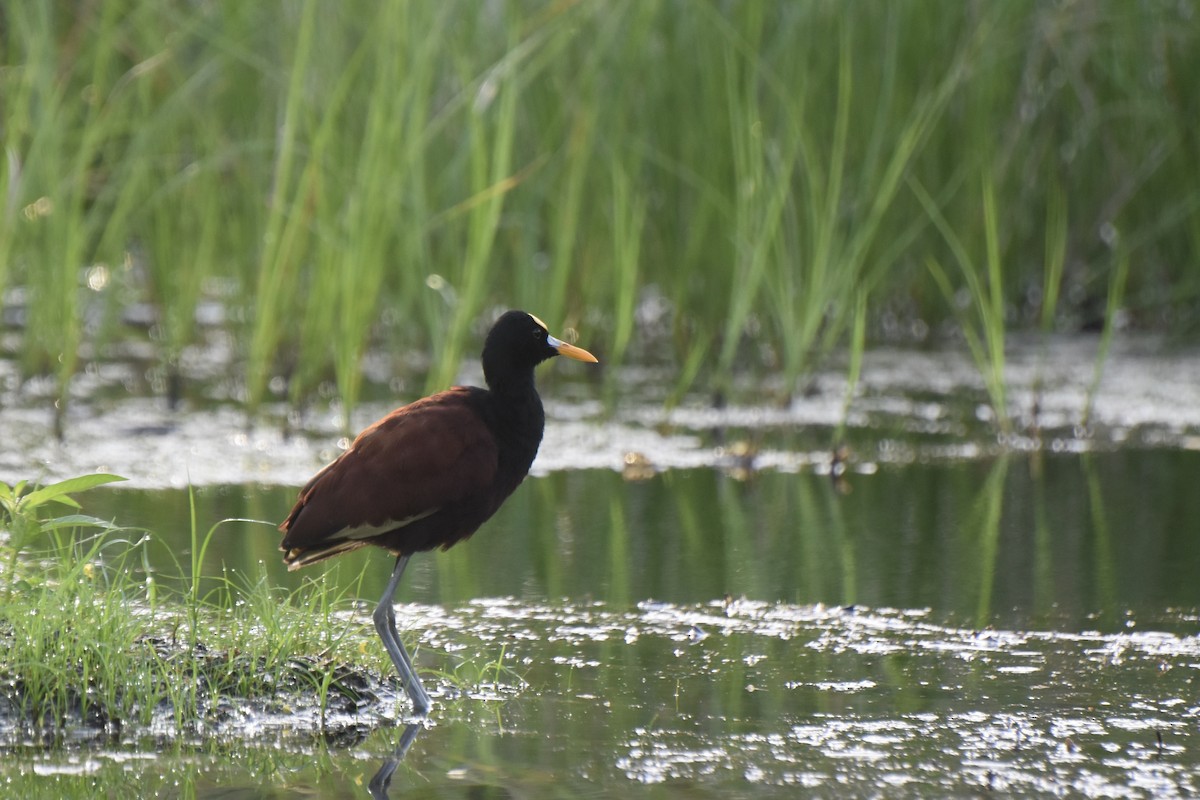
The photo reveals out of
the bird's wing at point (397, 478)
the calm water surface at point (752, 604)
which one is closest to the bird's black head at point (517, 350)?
the bird's wing at point (397, 478)

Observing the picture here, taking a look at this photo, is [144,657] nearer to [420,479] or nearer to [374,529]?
[374,529]

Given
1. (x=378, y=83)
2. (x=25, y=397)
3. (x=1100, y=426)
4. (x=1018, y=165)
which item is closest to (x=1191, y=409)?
(x=1100, y=426)

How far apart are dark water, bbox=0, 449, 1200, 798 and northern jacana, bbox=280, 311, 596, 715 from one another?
0.61 feet

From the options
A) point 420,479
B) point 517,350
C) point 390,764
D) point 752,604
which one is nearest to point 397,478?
point 420,479

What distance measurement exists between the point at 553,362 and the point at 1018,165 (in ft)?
7.77

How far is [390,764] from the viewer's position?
3230mm

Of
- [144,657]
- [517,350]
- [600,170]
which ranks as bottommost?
[144,657]

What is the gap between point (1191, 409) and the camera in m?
7.31

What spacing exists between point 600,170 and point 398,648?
4378mm

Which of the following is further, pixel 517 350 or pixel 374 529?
pixel 517 350

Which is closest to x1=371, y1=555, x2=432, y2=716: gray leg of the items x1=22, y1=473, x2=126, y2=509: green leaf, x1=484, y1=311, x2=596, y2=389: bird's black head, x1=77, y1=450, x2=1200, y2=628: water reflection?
x1=484, y1=311, x2=596, y2=389: bird's black head

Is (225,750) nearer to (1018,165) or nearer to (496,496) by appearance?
(496,496)

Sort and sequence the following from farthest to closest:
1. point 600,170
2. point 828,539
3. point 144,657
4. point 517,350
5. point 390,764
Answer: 1. point 600,170
2. point 828,539
3. point 517,350
4. point 144,657
5. point 390,764

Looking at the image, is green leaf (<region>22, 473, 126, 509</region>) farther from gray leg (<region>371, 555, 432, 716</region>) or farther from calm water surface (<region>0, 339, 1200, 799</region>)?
gray leg (<region>371, 555, 432, 716</region>)
